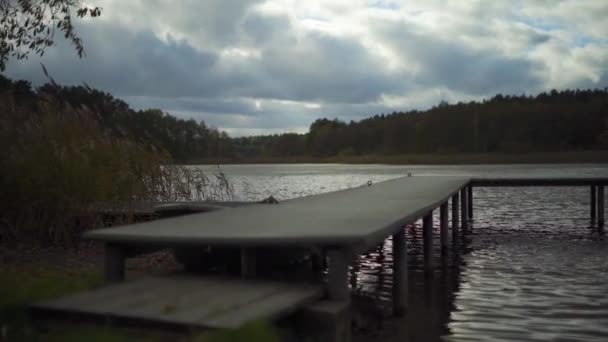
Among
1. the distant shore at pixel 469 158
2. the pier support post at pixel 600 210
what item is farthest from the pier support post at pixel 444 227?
the distant shore at pixel 469 158

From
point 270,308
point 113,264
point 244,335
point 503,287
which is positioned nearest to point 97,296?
point 113,264

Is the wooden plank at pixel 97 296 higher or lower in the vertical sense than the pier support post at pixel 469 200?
higher

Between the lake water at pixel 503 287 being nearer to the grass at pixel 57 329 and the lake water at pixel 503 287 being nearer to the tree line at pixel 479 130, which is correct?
the grass at pixel 57 329

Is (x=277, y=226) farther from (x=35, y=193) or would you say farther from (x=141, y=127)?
(x=141, y=127)

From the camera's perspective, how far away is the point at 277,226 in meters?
3.49

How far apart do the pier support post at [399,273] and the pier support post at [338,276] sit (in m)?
1.84

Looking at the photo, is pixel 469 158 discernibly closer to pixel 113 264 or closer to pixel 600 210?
pixel 600 210

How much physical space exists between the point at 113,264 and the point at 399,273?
2311 mm

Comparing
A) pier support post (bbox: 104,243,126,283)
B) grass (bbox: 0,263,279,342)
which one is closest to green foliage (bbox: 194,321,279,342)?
grass (bbox: 0,263,279,342)

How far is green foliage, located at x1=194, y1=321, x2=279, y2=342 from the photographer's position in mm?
2002

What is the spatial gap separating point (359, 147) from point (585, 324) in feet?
252

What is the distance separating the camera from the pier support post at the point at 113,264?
3.12m

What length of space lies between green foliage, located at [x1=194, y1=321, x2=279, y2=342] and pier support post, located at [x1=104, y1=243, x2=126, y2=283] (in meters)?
1.23

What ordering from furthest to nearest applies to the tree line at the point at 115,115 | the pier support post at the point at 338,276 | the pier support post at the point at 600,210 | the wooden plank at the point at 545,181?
the wooden plank at the point at 545,181, the pier support post at the point at 600,210, the tree line at the point at 115,115, the pier support post at the point at 338,276
